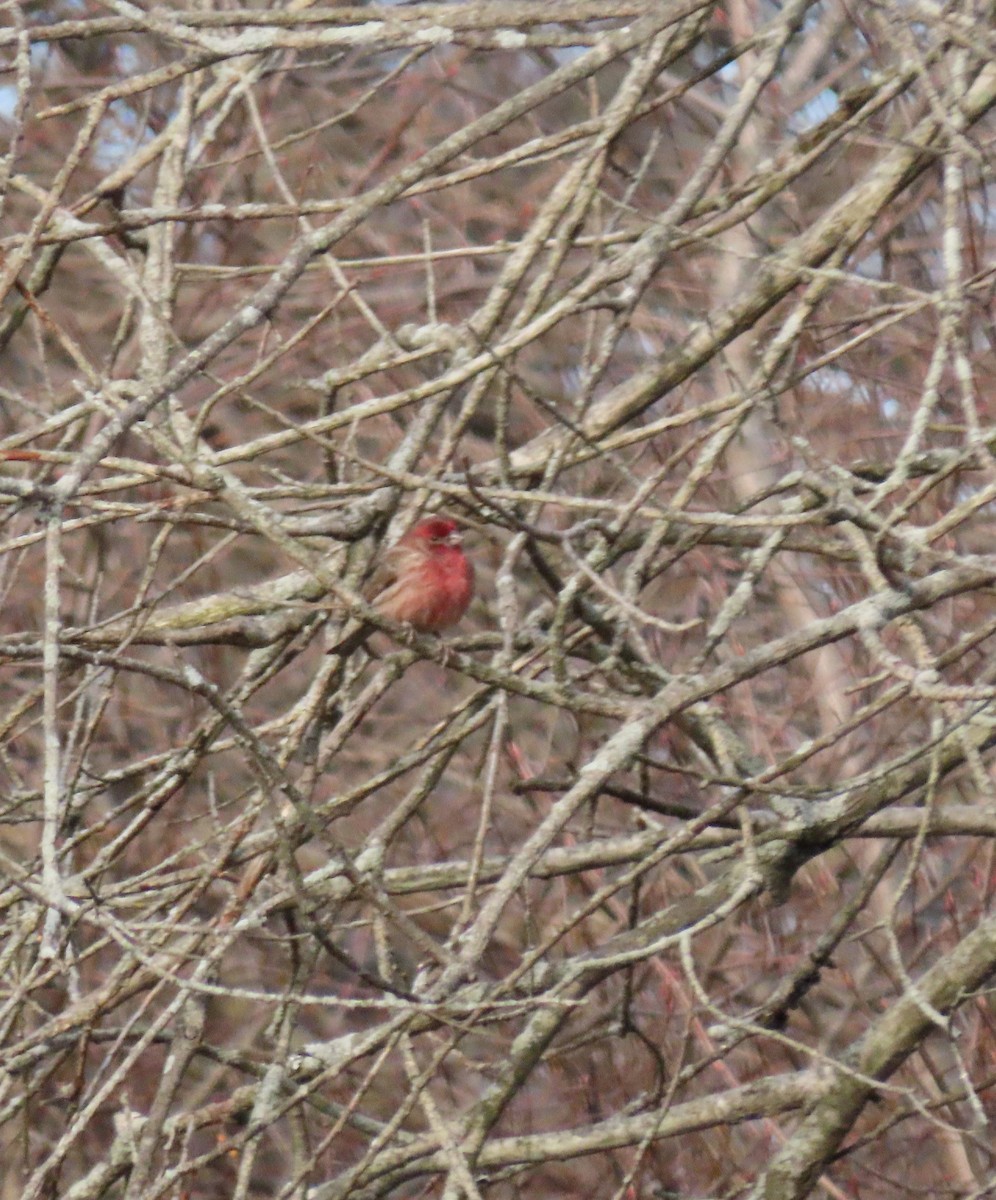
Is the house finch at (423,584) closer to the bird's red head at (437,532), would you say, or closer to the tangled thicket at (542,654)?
the bird's red head at (437,532)

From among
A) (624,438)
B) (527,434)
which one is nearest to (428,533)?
(624,438)

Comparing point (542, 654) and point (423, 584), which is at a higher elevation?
point (542, 654)

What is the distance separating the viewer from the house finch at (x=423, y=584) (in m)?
6.84

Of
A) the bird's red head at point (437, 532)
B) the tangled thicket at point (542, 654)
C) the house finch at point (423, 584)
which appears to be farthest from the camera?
the bird's red head at point (437, 532)

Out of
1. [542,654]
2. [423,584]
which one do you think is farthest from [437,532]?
[542,654]

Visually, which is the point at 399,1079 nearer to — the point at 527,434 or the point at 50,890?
the point at 527,434

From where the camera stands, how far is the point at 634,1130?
4.75 m

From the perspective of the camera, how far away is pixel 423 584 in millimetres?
6875

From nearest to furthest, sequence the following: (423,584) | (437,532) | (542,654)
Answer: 1. (542,654)
2. (423,584)
3. (437,532)

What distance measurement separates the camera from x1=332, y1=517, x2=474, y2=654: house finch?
22.4ft

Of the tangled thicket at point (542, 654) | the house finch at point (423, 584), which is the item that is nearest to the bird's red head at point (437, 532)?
the house finch at point (423, 584)

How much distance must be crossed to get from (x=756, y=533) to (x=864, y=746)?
2.81 m

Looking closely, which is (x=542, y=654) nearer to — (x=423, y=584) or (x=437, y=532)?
(x=423, y=584)

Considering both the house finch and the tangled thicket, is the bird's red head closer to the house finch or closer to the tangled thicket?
the house finch
